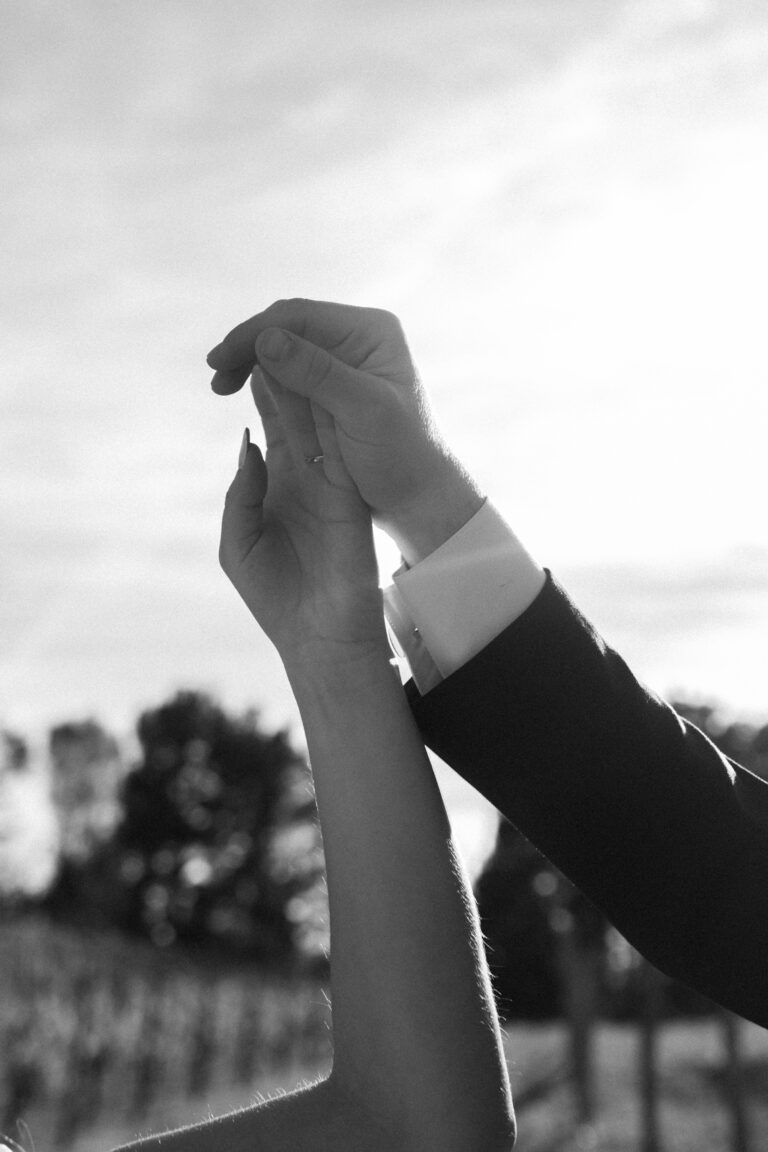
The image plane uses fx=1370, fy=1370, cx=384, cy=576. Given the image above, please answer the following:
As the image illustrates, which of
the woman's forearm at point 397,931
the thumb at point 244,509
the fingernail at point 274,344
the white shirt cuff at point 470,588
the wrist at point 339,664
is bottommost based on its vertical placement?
the woman's forearm at point 397,931

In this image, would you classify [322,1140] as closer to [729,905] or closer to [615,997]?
[729,905]

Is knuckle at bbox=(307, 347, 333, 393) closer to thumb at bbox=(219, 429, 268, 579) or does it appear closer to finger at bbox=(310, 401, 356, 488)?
finger at bbox=(310, 401, 356, 488)

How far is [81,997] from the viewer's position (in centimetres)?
1709

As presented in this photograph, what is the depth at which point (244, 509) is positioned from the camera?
1.62 m

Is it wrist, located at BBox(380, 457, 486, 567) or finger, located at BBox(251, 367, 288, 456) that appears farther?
finger, located at BBox(251, 367, 288, 456)

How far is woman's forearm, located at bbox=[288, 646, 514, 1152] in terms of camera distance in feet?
4.60

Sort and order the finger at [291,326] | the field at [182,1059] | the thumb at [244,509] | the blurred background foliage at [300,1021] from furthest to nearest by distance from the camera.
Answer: the field at [182,1059]
the blurred background foliage at [300,1021]
the thumb at [244,509]
the finger at [291,326]

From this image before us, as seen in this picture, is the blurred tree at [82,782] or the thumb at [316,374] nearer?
Result: the thumb at [316,374]

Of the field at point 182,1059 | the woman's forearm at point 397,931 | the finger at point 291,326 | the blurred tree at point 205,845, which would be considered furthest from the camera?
the blurred tree at point 205,845

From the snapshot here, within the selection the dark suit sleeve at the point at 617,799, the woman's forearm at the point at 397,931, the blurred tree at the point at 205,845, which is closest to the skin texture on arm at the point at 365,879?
the woman's forearm at the point at 397,931

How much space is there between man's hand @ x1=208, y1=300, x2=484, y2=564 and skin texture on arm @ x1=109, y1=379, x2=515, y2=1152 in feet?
0.24

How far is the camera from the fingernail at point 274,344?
1.46 m

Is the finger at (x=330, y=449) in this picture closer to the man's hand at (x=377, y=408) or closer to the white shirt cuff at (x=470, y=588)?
the man's hand at (x=377, y=408)

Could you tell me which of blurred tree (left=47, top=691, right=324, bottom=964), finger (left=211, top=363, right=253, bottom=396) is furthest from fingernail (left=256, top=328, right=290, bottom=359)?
blurred tree (left=47, top=691, right=324, bottom=964)
